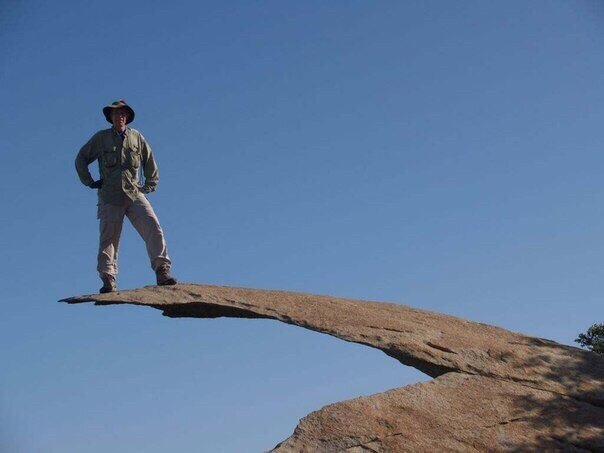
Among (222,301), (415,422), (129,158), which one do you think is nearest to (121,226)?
(129,158)

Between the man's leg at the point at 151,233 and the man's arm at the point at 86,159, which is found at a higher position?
the man's arm at the point at 86,159

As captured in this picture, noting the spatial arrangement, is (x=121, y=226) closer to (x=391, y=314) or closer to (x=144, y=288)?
(x=144, y=288)

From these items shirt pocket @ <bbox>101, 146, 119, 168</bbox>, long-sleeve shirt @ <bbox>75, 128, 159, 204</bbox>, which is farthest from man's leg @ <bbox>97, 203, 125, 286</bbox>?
shirt pocket @ <bbox>101, 146, 119, 168</bbox>

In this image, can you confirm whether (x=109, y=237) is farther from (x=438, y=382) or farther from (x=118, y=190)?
(x=438, y=382)

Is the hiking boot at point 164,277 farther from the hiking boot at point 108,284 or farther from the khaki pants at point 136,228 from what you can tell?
the hiking boot at point 108,284

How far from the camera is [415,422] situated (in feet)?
23.5

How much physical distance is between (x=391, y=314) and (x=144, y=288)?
345cm

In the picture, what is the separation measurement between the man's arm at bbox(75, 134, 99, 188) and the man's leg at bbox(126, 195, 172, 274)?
71 cm

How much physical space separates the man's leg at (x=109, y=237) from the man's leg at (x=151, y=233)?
0.21 meters

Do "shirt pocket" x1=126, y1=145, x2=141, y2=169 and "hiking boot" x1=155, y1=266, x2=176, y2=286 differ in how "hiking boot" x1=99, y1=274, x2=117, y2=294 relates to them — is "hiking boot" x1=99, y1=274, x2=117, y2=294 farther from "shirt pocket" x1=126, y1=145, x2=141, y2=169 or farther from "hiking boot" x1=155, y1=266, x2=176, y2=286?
"shirt pocket" x1=126, y1=145, x2=141, y2=169

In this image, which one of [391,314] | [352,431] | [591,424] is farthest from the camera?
[391,314]

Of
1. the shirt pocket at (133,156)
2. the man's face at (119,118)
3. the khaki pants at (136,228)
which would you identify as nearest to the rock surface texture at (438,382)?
the khaki pants at (136,228)

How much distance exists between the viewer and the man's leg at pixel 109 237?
913cm

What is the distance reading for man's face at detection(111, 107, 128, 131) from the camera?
9.52 m
